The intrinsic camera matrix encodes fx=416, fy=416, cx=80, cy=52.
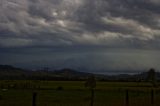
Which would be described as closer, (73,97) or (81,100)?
(81,100)

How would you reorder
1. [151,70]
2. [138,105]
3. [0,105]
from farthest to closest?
[151,70], [0,105], [138,105]

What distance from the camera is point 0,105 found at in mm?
43312

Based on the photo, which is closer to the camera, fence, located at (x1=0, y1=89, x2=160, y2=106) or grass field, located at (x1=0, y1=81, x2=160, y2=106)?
fence, located at (x1=0, y1=89, x2=160, y2=106)

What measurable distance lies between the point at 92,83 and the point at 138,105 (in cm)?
6426

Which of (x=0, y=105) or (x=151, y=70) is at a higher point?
(x=151, y=70)

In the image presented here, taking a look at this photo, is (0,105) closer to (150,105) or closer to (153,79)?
(150,105)

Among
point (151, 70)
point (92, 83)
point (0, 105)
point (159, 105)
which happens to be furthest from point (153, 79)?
point (159, 105)

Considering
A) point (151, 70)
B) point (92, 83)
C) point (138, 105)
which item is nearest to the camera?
point (138, 105)

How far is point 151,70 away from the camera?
344 ft

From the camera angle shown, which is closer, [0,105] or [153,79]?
[0,105]

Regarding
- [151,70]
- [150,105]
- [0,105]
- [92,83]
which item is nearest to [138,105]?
[150,105]

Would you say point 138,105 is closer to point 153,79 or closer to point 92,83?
point 92,83

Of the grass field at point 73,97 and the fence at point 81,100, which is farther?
the grass field at point 73,97

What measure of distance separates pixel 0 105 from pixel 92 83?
166 ft
